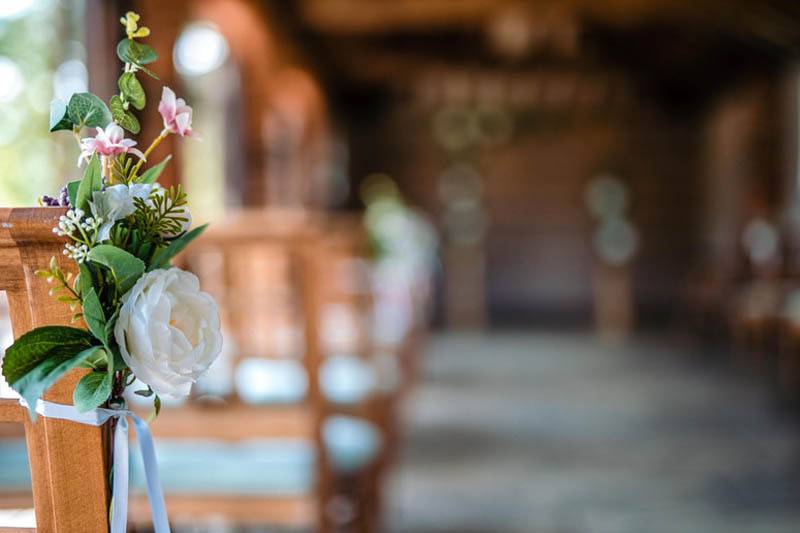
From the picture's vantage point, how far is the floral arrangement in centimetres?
70

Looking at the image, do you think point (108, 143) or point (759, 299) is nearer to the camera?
point (108, 143)

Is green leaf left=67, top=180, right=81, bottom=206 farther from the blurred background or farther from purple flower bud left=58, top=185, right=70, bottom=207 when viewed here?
the blurred background

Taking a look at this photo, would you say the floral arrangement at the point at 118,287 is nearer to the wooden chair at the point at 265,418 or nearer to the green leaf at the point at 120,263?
the green leaf at the point at 120,263

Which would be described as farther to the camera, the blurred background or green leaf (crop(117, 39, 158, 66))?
the blurred background

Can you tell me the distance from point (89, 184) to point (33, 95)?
2.32 metres

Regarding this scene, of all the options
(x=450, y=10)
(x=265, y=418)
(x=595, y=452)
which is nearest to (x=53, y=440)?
(x=265, y=418)

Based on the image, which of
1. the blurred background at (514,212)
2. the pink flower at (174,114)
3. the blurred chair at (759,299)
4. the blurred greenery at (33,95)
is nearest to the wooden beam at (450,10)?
the blurred background at (514,212)

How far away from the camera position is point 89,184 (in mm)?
743

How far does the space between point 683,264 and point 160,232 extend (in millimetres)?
10148

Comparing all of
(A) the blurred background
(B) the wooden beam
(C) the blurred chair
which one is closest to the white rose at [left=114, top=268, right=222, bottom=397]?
(A) the blurred background

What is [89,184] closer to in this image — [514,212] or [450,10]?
[450,10]

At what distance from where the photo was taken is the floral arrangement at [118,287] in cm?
Result: 70

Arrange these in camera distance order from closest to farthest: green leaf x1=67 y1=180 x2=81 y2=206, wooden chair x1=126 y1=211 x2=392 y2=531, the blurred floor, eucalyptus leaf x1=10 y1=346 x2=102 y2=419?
eucalyptus leaf x1=10 y1=346 x2=102 y2=419
green leaf x1=67 y1=180 x2=81 y2=206
wooden chair x1=126 y1=211 x2=392 y2=531
the blurred floor

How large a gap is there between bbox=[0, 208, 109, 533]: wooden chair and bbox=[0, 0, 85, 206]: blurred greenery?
2.01m
